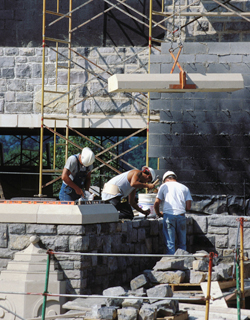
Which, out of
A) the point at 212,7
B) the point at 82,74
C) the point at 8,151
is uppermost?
the point at 212,7

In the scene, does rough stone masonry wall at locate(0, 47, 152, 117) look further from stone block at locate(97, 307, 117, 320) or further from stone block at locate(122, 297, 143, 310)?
stone block at locate(97, 307, 117, 320)

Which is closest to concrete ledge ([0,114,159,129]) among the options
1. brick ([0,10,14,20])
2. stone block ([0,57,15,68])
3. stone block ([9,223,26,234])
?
stone block ([0,57,15,68])

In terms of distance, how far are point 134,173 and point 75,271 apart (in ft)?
7.90

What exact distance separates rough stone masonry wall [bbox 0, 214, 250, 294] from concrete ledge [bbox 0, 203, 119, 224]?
0.08 metres

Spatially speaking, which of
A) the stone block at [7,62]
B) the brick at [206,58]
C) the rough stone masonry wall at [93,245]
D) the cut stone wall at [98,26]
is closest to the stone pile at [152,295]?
the rough stone masonry wall at [93,245]

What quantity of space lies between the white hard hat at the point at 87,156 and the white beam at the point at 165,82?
57.3 inches

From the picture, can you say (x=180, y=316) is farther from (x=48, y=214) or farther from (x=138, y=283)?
(x=48, y=214)

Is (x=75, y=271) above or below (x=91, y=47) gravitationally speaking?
below

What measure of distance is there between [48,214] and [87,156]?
159 cm

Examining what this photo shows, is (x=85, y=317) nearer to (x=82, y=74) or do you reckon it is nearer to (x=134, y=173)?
(x=134, y=173)

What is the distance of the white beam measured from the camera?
983 cm

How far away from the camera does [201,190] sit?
12227 mm

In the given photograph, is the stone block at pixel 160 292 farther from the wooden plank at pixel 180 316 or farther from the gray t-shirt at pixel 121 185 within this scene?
the gray t-shirt at pixel 121 185

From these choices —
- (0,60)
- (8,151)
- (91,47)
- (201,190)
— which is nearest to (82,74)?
(91,47)
